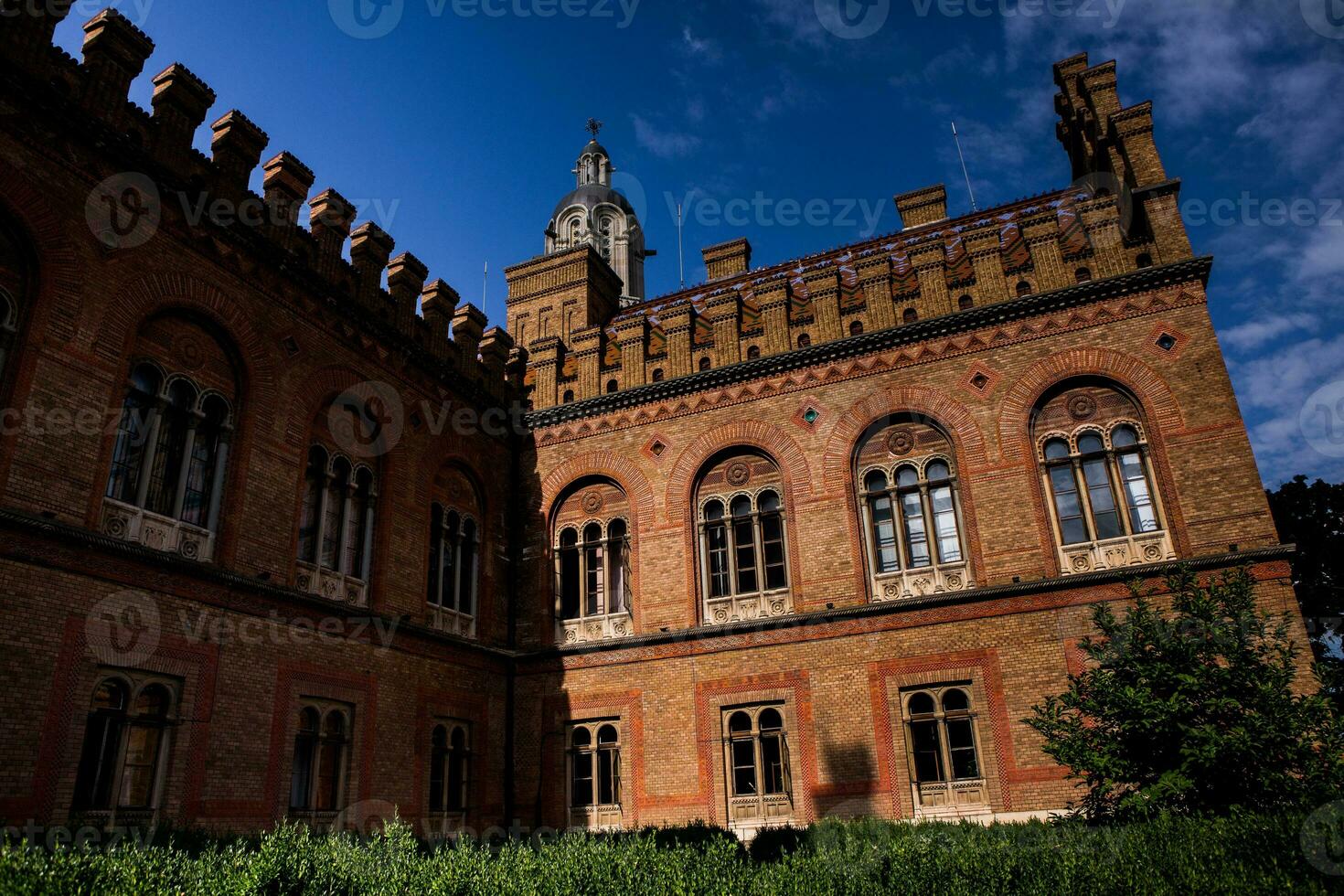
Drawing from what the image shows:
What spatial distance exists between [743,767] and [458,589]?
6854 millimetres

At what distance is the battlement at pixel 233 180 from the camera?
12500mm

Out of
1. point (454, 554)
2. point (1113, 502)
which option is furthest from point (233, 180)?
point (1113, 502)

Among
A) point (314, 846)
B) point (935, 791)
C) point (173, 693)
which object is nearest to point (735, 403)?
point (935, 791)

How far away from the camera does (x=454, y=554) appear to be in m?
19.4

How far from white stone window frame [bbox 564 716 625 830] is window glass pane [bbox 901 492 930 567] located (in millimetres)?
6737

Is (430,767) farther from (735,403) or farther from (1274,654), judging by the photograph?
(1274,654)

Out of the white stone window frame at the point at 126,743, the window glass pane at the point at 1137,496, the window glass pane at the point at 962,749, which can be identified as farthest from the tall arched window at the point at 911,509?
the white stone window frame at the point at 126,743

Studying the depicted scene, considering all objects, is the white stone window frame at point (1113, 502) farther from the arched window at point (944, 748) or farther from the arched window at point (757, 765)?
the arched window at point (757, 765)

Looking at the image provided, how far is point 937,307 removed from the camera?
18.4m

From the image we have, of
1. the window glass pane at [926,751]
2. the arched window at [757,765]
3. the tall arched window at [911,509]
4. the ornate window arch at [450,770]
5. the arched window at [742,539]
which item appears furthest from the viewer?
the arched window at [742,539]

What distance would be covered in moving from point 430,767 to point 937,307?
1331cm

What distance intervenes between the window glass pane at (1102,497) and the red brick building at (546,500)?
4.1 inches

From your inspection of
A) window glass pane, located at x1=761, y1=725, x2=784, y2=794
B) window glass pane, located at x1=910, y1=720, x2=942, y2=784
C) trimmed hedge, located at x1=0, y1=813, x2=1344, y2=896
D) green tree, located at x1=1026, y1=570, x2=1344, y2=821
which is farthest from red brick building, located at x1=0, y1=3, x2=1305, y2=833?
trimmed hedge, located at x1=0, y1=813, x2=1344, y2=896

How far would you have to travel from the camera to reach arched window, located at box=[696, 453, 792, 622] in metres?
18.4
